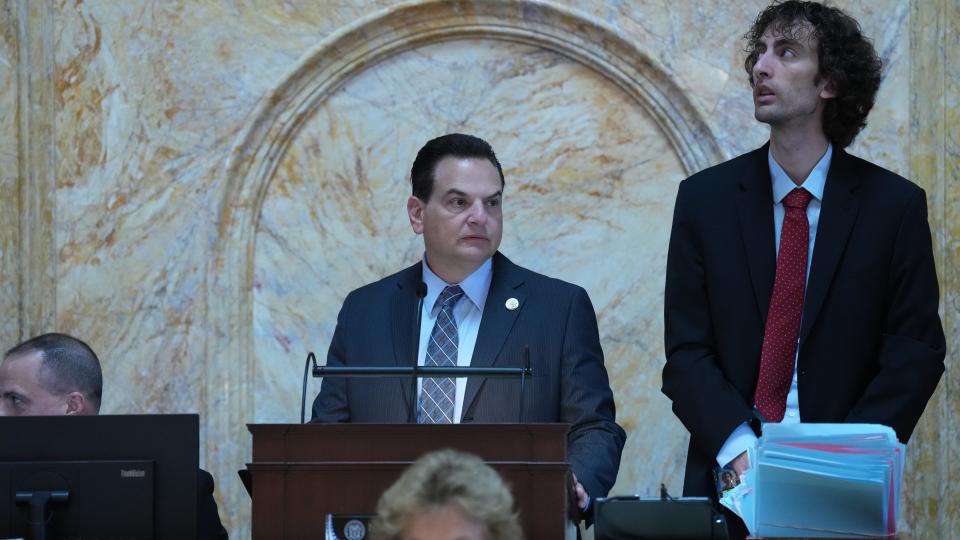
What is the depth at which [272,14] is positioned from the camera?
6227mm

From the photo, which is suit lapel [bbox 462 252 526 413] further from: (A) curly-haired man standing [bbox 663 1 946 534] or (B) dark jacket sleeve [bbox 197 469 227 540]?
(B) dark jacket sleeve [bbox 197 469 227 540]

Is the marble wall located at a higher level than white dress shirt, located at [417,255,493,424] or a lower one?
higher

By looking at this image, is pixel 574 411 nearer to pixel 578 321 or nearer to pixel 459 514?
pixel 578 321

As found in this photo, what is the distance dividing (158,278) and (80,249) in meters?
0.32

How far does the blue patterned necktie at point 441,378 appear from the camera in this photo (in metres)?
4.81

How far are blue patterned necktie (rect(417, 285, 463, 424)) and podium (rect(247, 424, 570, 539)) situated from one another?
0.85 m

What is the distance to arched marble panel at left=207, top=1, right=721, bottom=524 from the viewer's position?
616 centimetres

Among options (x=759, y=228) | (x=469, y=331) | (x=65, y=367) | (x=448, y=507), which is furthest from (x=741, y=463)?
(x=65, y=367)

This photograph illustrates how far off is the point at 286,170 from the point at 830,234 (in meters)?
2.41

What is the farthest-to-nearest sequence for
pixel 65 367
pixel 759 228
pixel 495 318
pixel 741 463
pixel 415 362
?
pixel 65 367 → pixel 495 318 → pixel 759 228 → pixel 415 362 → pixel 741 463

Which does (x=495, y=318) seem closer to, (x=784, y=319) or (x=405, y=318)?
(x=405, y=318)

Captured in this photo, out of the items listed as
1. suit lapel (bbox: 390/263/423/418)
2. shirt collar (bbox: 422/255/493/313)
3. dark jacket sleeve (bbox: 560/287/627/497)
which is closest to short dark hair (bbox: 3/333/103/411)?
suit lapel (bbox: 390/263/423/418)

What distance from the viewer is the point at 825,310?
4.50 meters

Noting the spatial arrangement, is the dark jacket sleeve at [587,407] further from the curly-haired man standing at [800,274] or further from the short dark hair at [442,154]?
the short dark hair at [442,154]
